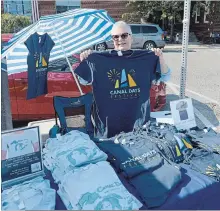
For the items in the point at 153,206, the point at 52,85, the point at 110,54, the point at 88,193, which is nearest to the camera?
the point at 88,193

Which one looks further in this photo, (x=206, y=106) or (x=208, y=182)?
(x=206, y=106)

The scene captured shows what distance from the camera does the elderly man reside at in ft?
8.77

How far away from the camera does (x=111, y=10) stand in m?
19.5

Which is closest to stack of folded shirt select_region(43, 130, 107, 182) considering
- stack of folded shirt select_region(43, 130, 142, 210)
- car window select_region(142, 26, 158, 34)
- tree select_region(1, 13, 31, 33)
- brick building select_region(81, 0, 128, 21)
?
stack of folded shirt select_region(43, 130, 142, 210)

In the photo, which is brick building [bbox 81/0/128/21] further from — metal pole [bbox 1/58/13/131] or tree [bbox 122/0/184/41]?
metal pole [bbox 1/58/13/131]

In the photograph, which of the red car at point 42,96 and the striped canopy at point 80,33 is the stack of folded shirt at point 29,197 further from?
the red car at point 42,96

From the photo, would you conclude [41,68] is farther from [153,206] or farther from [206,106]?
[206,106]

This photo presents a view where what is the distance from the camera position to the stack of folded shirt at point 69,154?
1.85m

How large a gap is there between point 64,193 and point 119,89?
4.17 feet

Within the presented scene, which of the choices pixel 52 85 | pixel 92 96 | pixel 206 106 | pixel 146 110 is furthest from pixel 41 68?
pixel 206 106

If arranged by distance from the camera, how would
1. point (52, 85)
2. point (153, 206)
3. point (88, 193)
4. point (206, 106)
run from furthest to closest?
point (206, 106)
point (52, 85)
point (153, 206)
point (88, 193)

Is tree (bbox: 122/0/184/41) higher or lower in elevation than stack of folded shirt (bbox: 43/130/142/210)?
higher

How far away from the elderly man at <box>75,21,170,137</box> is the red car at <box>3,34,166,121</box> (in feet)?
5.55

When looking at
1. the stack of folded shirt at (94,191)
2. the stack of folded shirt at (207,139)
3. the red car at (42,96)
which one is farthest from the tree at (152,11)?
the stack of folded shirt at (94,191)
